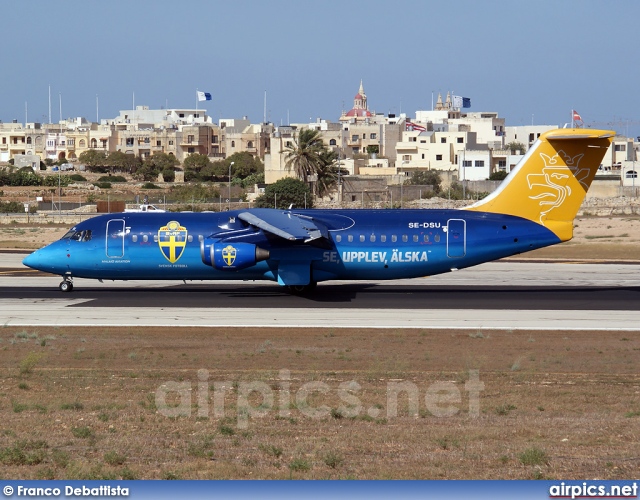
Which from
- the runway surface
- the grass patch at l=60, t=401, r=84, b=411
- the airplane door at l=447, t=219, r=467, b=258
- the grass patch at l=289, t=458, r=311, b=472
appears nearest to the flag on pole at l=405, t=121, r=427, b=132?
the runway surface

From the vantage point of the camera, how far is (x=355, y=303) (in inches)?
1284

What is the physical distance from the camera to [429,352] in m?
22.8

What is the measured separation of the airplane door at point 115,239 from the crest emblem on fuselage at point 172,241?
1.55 metres

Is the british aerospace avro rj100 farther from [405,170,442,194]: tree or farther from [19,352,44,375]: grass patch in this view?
[405,170,442,194]: tree

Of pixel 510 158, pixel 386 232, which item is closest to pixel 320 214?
pixel 386 232

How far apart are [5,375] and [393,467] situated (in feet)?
35.5

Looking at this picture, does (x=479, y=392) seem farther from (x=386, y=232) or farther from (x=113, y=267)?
(x=113, y=267)

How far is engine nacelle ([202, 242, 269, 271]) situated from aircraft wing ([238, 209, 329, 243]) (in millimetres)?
901

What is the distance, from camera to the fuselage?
3353cm

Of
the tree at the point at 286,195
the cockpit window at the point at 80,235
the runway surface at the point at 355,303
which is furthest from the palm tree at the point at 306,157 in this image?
the cockpit window at the point at 80,235

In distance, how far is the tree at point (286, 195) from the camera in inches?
3351

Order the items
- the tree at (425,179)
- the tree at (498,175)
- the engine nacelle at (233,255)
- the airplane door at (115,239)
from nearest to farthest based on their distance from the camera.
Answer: the engine nacelle at (233,255) < the airplane door at (115,239) < the tree at (425,179) < the tree at (498,175)

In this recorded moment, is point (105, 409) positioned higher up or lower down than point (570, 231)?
lower down

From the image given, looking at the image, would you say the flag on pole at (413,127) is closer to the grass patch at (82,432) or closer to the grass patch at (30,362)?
the grass patch at (30,362)
